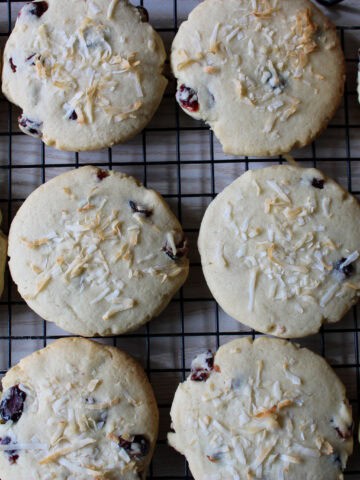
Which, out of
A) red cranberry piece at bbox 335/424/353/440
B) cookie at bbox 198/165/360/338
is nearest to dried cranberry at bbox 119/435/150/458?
cookie at bbox 198/165/360/338

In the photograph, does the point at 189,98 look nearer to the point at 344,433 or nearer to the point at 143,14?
the point at 143,14

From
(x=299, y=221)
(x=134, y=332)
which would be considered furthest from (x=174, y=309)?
(x=299, y=221)

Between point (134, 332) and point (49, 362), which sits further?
point (134, 332)

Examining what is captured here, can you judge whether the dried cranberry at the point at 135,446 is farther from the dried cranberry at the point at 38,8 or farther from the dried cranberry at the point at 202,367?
the dried cranberry at the point at 38,8

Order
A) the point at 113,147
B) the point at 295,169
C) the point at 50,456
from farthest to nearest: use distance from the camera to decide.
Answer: the point at 113,147
the point at 295,169
the point at 50,456

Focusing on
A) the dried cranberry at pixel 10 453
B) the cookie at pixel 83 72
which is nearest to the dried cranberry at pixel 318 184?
the cookie at pixel 83 72

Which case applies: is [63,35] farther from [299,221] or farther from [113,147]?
[299,221]

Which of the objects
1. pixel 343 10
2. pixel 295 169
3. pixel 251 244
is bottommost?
pixel 251 244
